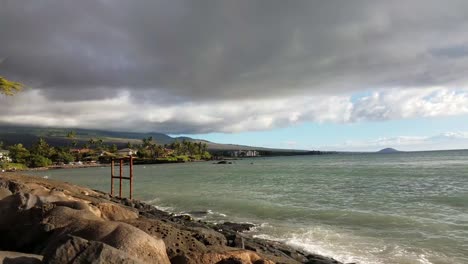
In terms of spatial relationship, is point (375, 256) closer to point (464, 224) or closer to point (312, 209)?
point (464, 224)

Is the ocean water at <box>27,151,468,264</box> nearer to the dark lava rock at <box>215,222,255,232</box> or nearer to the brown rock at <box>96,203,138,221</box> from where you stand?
the dark lava rock at <box>215,222,255,232</box>

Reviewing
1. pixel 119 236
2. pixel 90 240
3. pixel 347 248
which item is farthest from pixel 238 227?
pixel 90 240

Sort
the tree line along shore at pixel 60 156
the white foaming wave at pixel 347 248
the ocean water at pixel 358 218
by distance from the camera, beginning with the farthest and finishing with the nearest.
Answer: the tree line along shore at pixel 60 156 → the ocean water at pixel 358 218 → the white foaming wave at pixel 347 248

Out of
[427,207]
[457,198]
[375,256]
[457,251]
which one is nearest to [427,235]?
[457,251]

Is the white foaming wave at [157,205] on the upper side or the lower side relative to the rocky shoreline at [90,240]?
lower

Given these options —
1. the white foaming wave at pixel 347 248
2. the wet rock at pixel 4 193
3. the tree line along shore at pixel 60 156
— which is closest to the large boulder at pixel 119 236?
the wet rock at pixel 4 193

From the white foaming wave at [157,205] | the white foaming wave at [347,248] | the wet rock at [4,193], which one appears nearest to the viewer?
the wet rock at [4,193]

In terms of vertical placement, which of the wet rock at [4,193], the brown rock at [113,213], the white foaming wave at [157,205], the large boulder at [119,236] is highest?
the wet rock at [4,193]

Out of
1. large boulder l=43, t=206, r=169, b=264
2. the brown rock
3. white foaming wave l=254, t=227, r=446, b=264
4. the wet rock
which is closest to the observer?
large boulder l=43, t=206, r=169, b=264

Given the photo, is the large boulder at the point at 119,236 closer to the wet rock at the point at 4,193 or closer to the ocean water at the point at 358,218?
the wet rock at the point at 4,193

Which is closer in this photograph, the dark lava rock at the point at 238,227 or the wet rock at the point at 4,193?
the wet rock at the point at 4,193

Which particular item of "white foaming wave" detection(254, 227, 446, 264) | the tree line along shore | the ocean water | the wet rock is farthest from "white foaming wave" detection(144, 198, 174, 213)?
the tree line along shore

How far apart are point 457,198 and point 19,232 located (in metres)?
27.7

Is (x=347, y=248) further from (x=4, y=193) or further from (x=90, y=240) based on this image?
(x=4, y=193)
